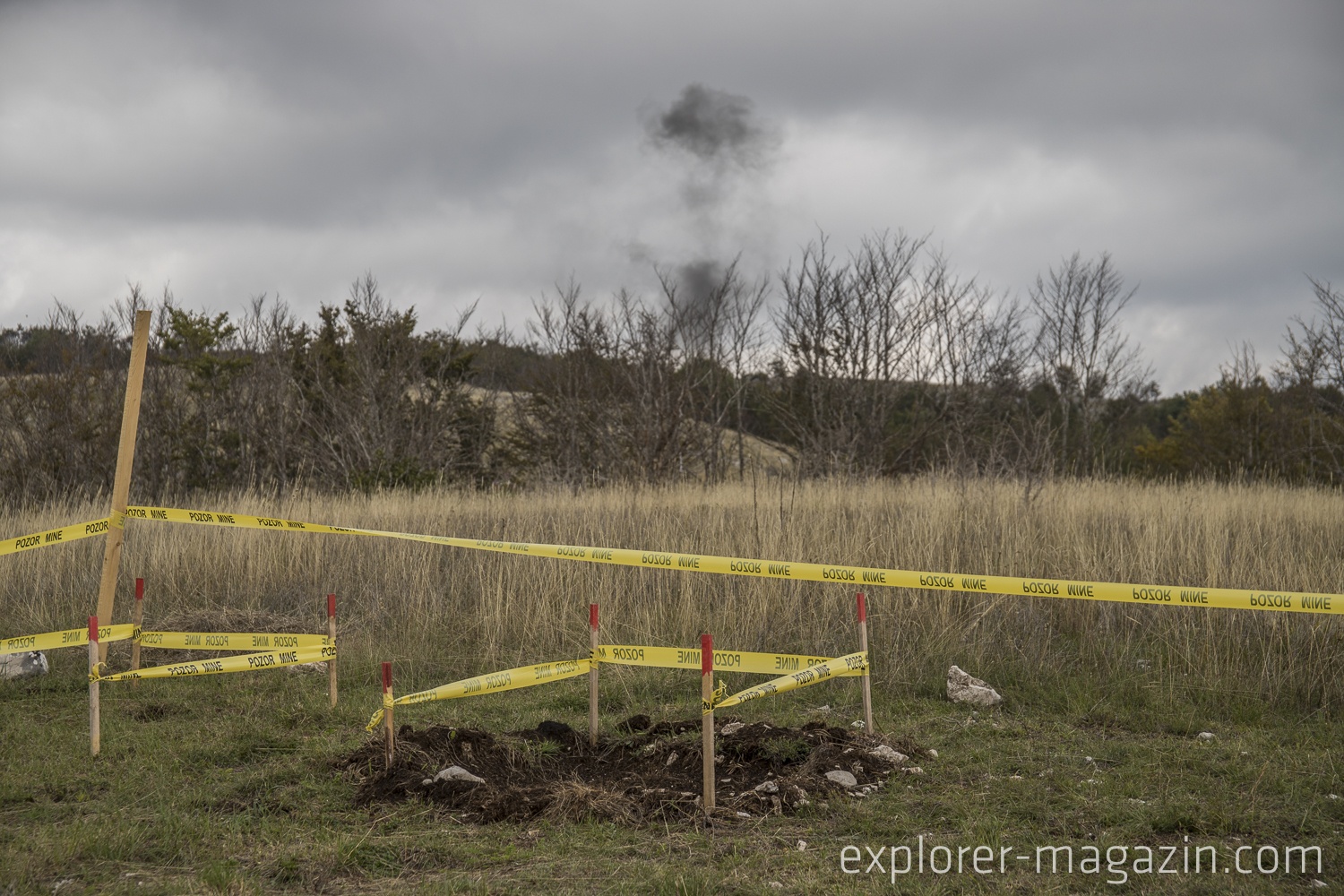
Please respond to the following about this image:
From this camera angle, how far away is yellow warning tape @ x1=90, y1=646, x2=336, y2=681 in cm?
516

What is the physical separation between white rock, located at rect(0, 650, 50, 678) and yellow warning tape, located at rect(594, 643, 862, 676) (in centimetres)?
479

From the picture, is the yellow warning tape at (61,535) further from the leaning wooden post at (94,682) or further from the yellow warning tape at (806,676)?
the yellow warning tape at (806,676)

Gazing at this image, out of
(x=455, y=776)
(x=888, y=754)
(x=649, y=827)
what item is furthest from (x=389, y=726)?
(x=888, y=754)

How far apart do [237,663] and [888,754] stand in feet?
11.3

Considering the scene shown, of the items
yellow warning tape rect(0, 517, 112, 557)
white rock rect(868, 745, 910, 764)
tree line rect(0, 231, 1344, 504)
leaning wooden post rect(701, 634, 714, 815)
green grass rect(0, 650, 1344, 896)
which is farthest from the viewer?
tree line rect(0, 231, 1344, 504)

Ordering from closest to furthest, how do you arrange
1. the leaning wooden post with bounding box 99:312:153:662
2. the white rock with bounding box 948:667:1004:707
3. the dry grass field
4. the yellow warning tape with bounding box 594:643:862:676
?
the dry grass field → the yellow warning tape with bounding box 594:643:862:676 → the leaning wooden post with bounding box 99:312:153:662 → the white rock with bounding box 948:667:1004:707

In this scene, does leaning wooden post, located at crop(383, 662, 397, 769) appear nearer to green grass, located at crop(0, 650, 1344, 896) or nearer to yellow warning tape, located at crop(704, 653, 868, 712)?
green grass, located at crop(0, 650, 1344, 896)

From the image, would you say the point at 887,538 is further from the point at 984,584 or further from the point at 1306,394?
the point at 1306,394

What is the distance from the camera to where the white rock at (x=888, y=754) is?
193 inches

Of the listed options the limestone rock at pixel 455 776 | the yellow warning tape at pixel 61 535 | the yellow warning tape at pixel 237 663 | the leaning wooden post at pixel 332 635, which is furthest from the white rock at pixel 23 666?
the limestone rock at pixel 455 776

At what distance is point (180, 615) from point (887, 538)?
652cm

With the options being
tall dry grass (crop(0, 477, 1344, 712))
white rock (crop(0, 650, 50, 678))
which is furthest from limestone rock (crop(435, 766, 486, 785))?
white rock (crop(0, 650, 50, 678))

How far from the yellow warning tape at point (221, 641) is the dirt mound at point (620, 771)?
1.16 meters

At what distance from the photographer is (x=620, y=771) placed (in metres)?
4.97
